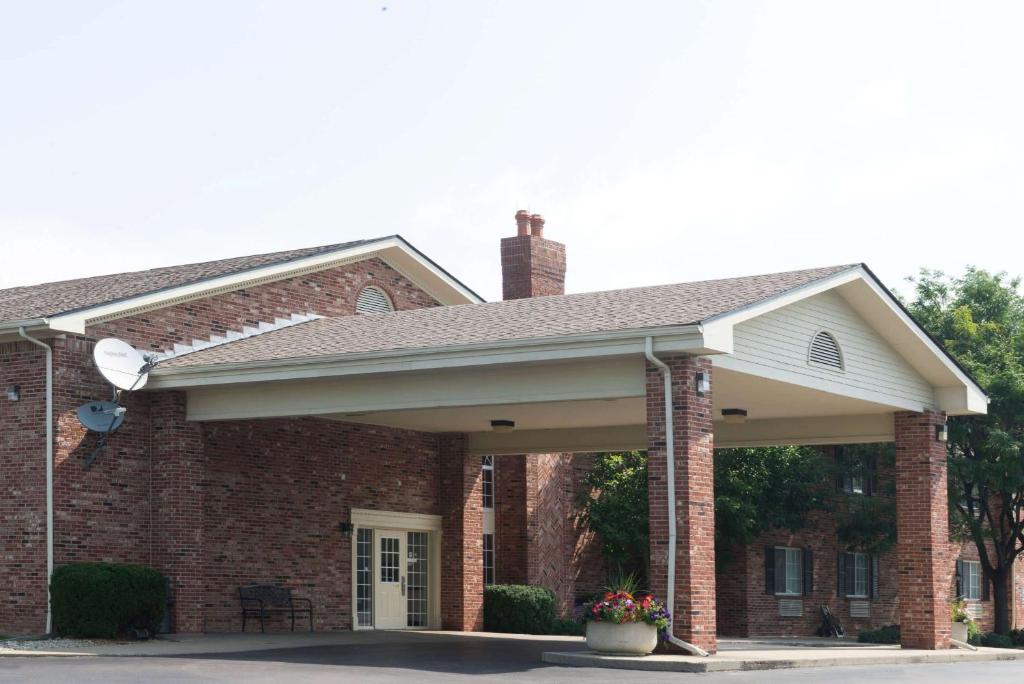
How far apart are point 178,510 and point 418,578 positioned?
22.0ft

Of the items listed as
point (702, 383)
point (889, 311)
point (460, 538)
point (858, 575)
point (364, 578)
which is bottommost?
point (858, 575)

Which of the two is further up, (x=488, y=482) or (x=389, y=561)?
(x=488, y=482)

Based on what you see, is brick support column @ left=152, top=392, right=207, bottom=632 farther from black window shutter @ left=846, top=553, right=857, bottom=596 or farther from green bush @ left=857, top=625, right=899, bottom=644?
black window shutter @ left=846, top=553, right=857, bottom=596

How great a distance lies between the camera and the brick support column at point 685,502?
19703 millimetres

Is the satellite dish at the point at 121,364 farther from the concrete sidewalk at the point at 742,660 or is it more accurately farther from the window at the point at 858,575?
the window at the point at 858,575

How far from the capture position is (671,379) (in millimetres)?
19797

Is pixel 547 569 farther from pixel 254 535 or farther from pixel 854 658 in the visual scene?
pixel 854 658

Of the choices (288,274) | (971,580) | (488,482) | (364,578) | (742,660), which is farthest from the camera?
(971,580)

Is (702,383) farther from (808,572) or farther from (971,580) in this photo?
(971,580)

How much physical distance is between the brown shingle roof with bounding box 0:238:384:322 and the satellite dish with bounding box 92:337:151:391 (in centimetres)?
78

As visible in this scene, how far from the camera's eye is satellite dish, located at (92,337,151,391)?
22.3m

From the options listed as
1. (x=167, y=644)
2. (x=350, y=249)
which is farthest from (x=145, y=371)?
(x=350, y=249)

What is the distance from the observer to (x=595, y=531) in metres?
35.2

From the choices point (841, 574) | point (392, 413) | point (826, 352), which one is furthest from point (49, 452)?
point (841, 574)
